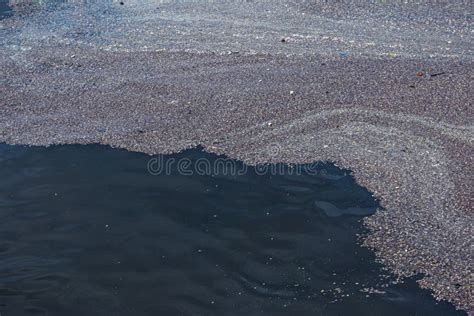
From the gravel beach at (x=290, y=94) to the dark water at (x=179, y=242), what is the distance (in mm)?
388

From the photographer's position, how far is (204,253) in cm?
643

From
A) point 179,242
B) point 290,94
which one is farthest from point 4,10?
point 179,242

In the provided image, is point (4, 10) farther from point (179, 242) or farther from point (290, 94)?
point (179, 242)

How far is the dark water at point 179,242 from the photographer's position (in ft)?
19.1

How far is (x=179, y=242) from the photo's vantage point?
660 centimetres

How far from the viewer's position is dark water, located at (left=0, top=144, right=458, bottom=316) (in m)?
5.83

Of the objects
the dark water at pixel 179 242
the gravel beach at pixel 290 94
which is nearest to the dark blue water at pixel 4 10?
the gravel beach at pixel 290 94

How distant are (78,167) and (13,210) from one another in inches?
40.2

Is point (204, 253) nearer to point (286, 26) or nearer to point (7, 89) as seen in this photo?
point (7, 89)

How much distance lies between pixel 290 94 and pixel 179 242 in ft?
12.0

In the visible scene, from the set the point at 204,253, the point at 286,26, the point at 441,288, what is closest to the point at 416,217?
the point at 441,288

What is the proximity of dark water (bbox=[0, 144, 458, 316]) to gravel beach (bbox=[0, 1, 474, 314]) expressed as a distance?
1.27ft

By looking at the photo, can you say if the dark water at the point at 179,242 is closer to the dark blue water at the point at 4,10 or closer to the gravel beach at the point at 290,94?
the gravel beach at the point at 290,94

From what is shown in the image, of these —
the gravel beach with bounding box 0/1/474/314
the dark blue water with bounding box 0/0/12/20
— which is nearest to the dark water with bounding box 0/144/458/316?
the gravel beach with bounding box 0/1/474/314
